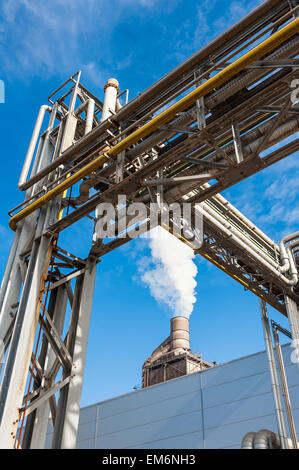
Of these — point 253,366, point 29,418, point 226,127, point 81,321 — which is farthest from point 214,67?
point 253,366

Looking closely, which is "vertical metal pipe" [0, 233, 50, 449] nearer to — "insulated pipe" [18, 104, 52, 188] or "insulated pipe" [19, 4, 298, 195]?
"insulated pipe" [18, 104, 52, 188]

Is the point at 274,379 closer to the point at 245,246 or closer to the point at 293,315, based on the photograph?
the point at 293,315

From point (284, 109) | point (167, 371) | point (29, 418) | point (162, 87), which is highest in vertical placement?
point (167, 371)

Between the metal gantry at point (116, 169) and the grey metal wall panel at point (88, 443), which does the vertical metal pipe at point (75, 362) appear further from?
the grey metal wall panel at point (88, 443)

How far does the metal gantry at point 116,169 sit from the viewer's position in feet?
26.1

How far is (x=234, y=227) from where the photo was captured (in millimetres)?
13750

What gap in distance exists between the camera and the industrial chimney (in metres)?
33.0

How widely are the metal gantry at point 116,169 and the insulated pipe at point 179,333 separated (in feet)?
82.0

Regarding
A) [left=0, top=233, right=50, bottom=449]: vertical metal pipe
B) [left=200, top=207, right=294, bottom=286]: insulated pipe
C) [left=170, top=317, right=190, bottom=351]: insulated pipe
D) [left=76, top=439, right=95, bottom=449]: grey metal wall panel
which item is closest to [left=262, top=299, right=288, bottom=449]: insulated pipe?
[left=200, top=207, right=294, bottom=286]: insulated pipe

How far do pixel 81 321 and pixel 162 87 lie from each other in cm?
537

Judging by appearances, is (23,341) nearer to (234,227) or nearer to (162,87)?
(162,87)

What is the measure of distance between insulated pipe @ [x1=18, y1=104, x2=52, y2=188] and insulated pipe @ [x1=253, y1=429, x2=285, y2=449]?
39.5 feet

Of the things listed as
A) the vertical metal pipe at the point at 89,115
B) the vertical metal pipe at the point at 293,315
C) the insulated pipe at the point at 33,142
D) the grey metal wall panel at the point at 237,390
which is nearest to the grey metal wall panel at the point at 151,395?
the grey metal wall panel at the point at 237,390
